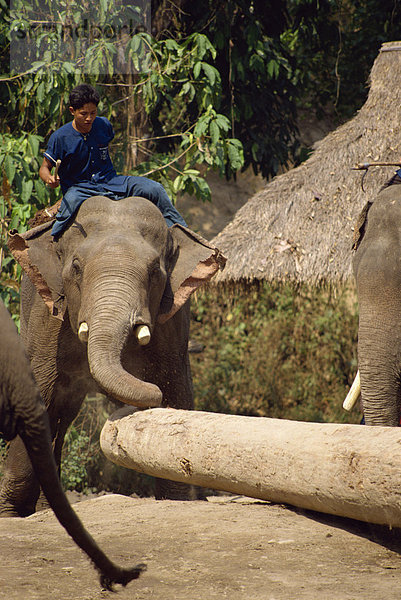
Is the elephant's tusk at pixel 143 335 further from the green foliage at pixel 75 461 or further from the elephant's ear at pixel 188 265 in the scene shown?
the green foliage at pixel 75 461

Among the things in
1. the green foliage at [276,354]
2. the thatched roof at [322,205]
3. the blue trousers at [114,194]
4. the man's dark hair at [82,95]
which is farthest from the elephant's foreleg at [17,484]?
the green foliage at [276,354]

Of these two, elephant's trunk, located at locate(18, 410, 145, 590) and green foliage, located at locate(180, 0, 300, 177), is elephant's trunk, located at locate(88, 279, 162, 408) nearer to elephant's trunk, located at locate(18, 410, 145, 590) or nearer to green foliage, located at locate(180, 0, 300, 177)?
elephant's trunk, located at locate(18, 410, 145, 590)

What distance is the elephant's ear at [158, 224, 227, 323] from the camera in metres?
5.07

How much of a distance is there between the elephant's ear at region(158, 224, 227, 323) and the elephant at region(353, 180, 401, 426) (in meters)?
0.88

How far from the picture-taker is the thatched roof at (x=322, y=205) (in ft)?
23.9

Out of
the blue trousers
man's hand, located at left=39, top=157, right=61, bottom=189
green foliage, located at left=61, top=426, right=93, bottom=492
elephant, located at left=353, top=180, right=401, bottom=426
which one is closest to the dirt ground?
elephant, located at left=353, top=180, right=401, bottom=426

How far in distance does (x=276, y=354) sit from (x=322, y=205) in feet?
10.6

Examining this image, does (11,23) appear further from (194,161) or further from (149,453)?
(149,453)

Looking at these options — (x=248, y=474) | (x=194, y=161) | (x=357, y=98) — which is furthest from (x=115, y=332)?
(x=357, y=98)

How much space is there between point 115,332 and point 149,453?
24.2 inches

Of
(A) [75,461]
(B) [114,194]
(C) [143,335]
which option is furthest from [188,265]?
(A) [75,461]

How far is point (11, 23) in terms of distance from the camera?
275 inches

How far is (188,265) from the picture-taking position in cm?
520

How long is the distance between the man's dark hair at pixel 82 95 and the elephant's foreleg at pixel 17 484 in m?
2.06
